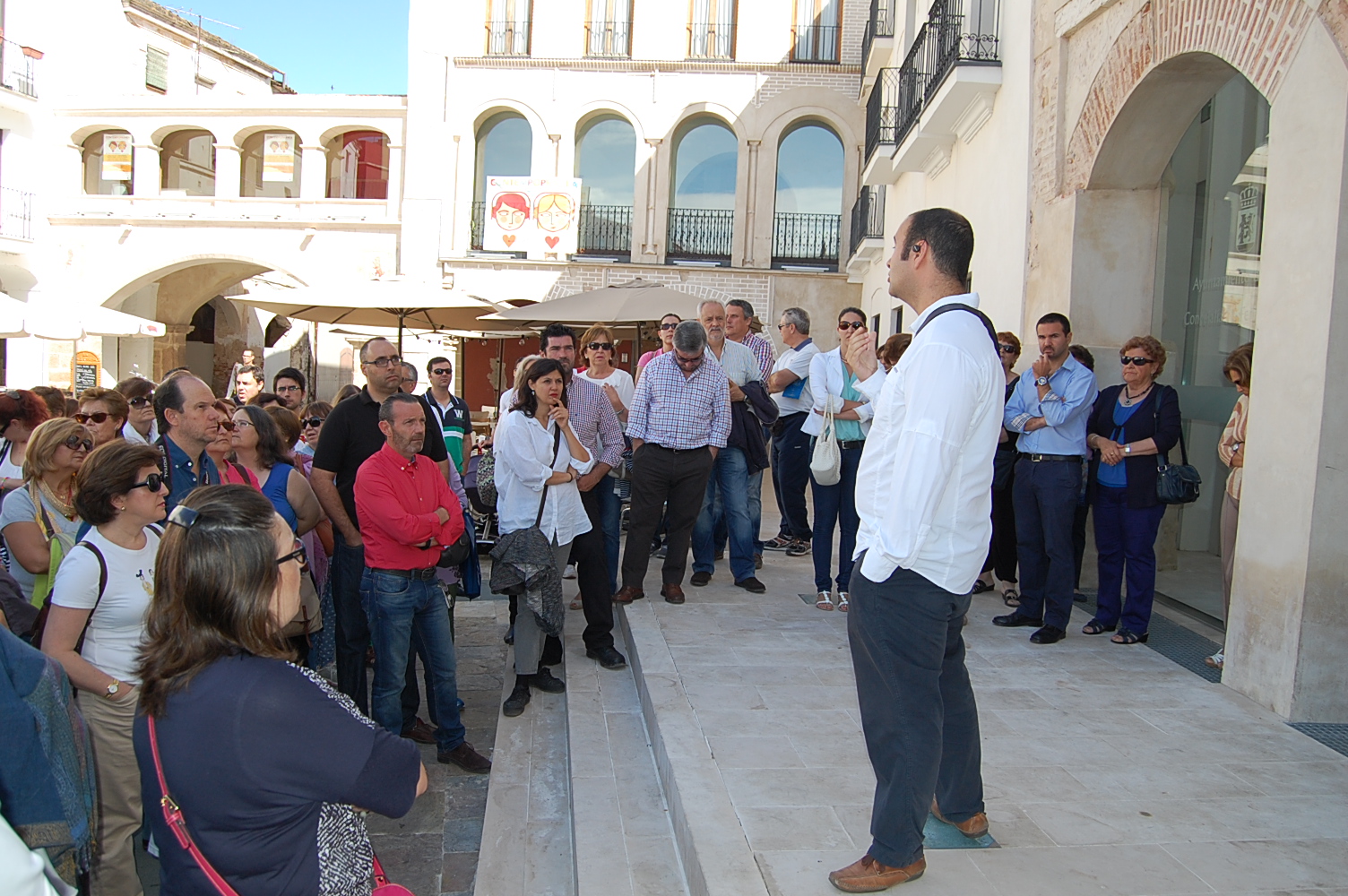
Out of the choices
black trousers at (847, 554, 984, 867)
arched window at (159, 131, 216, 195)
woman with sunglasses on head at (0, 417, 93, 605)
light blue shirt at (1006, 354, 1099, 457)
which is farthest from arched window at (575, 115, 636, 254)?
black trousers at (847, 554, 984, 867)

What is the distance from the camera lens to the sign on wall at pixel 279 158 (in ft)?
72.9

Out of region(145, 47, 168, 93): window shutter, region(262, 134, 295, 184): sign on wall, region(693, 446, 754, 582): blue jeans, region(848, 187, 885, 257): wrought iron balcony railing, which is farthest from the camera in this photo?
region(145, 47, 168, 93): window shutter

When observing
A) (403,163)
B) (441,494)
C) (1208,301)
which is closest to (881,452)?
(441,494)

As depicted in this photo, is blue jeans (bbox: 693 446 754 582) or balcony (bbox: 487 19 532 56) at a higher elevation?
balcony (bbox: 487 19 532 56)

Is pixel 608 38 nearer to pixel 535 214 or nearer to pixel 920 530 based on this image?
pixel 535 214

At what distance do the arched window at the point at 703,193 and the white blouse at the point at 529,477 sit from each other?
1709 cm

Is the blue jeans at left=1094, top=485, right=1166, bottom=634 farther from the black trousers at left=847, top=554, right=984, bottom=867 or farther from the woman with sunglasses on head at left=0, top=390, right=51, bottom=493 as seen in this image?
the woman with sunglasses on head at left=0, top=390, right=51, bottom=493

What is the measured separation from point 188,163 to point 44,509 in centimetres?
2832

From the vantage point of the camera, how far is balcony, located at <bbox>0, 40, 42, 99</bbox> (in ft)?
75.3

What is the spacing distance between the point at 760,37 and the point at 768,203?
354 centimetres

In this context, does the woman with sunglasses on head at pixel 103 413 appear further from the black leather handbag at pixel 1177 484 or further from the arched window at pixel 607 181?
the arched window at pixel 607 181

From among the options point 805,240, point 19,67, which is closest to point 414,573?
point 805,240

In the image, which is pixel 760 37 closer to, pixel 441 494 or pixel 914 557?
pixel 441 494

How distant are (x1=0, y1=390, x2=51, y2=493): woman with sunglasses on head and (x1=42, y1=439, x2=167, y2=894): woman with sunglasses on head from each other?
233 cm
